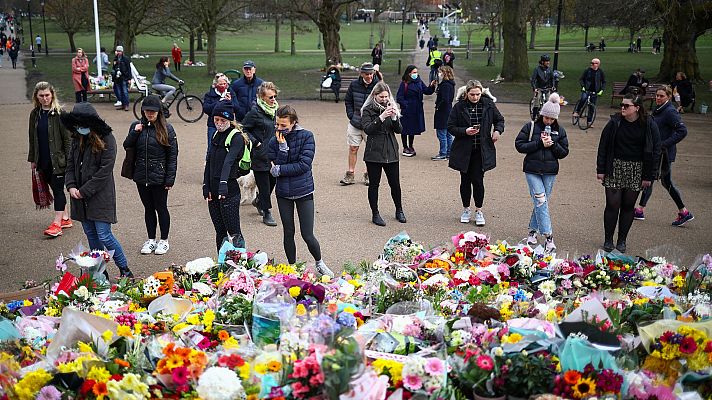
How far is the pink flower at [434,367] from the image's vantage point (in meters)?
3.70

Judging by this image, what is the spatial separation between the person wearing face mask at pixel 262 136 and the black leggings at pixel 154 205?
147 centimetres

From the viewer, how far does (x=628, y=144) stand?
27.4ft

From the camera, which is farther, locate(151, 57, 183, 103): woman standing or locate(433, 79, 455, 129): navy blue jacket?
locate(151, 57, 183, 103): woman standing

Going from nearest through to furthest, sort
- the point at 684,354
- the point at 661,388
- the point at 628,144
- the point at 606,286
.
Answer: the point at 661,388, the point at 684,354, the point at 606,286, the point at 628,144

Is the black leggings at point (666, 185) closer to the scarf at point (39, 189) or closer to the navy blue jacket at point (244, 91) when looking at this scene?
the navy blue jacket at point (244, 91)

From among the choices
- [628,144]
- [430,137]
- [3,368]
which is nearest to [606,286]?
[628,144]

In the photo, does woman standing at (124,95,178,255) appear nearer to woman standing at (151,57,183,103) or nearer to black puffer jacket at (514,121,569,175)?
black puffer jacket at (514,121,569,175)

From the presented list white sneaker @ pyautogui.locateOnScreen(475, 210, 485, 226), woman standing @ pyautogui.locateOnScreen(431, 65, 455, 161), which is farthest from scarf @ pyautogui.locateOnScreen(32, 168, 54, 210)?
woman standing @ pyautogui.locateOnScreen(431, 65, 455, 161)

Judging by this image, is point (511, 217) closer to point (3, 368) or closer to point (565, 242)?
point (565, 242)

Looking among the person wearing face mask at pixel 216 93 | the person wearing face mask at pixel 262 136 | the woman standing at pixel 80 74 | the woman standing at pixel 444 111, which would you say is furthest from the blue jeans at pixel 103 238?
the woman standing at pixel 80 74

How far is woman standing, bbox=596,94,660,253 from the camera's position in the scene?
8250 millimetres

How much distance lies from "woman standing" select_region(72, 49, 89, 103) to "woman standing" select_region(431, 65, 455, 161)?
36.5 feet

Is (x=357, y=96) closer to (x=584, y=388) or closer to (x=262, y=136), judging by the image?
(x=262, y=136)

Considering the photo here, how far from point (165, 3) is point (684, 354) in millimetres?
35564
